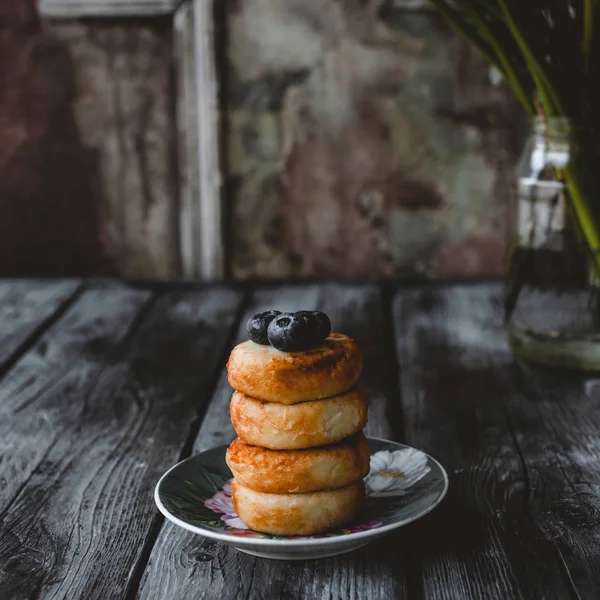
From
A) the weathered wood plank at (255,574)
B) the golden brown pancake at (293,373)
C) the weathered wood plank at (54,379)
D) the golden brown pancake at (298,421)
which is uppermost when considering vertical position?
the golden brown pancake at (293,373)

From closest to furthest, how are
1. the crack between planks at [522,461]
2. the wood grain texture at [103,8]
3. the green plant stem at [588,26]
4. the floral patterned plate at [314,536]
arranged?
the floral patterned plate at [314,536], the crack between planks at [522,461], the green plant stem at [588,26], the wood grain texture at [103,8]

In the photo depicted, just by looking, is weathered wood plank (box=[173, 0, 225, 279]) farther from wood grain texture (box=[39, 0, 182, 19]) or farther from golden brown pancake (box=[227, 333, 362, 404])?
Result: golden brown pancake (box=[227, 333, 362, 404])

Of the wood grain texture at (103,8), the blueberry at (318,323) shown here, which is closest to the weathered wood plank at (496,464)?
the blueberry at (318,323)

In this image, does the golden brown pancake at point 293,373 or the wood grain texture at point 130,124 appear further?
the wood grain texture at point 130,124

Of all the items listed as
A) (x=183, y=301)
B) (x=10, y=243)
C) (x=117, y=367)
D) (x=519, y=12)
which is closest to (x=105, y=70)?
(x=10, y=243)

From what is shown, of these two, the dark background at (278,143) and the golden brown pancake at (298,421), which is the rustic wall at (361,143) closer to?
the dark background at (278,143)

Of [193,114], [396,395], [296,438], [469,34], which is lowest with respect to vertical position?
[396,395]

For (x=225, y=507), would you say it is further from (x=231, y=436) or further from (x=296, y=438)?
(x=231, y=436)

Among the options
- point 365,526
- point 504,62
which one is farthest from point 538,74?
point 365,526
